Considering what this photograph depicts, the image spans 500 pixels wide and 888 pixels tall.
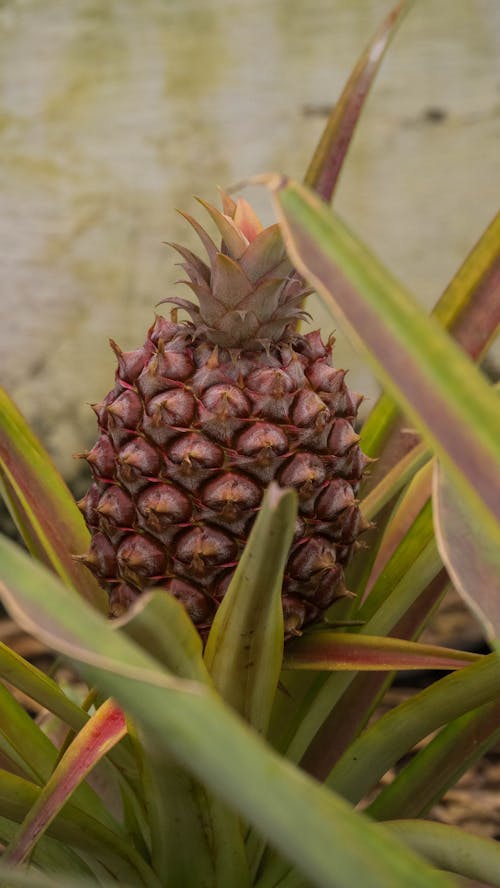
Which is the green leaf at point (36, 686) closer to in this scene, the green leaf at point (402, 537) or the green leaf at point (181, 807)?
the green leaf at point (181, 807)

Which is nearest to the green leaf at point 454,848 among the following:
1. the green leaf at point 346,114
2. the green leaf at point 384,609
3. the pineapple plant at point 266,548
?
the pineapple plant at point 266,548

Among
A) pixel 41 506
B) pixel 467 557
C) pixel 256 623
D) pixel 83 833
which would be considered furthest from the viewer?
pixel 41 506

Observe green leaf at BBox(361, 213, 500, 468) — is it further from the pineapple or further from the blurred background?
the blurred background

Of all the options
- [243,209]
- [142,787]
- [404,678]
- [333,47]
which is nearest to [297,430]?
[243,209]

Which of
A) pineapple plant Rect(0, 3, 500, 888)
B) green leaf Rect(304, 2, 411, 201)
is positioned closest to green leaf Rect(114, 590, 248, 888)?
pineapple plant Rect(0, 3, 500, 888)

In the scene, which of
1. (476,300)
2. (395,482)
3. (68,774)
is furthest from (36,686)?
(476,300)

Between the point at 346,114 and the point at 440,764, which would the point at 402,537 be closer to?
the point at 440,764
